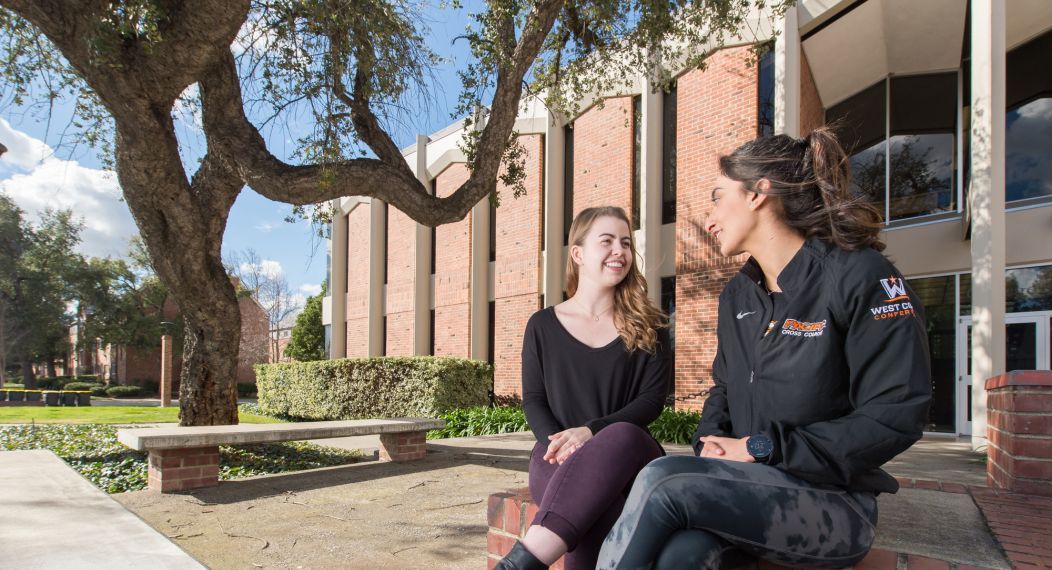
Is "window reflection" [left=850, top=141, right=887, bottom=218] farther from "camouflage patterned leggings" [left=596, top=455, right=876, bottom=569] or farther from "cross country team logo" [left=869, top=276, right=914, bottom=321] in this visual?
"camouflage patterned leggings" [left=596, top=455, right=876, bottom=569]

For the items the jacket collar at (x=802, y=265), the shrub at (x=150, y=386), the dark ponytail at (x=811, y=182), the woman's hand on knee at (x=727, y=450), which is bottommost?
the shrub at (x=150, y=386)

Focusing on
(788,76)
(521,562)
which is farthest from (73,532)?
(788,76)

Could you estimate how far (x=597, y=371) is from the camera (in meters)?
2.72

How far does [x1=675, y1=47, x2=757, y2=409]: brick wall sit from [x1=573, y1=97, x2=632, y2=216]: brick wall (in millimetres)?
1492

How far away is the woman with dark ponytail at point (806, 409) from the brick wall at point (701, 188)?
9.11 m

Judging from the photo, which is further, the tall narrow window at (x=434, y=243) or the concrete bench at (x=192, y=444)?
the tall narrow window at (x=434, y=243)

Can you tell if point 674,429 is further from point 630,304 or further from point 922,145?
point 922,145

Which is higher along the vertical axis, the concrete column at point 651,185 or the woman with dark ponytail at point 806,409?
the concrete column at point 651,185

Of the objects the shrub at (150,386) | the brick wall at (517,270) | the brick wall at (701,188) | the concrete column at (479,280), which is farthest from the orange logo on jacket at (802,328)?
the shrub at (150,386)

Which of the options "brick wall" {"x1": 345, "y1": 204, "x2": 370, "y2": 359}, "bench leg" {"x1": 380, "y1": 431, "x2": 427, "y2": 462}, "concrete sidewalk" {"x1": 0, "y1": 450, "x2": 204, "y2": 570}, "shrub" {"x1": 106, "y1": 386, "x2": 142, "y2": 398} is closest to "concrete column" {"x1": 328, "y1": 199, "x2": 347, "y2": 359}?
"brick wall" {"x1": 345, "y1": 204, "x2": 370, "y2": 359}

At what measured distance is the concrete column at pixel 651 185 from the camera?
12.4 metres

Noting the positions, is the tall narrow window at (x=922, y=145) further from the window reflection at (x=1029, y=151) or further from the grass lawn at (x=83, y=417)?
the grass lawn at (x=83, y=417)

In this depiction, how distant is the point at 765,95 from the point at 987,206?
3.91m

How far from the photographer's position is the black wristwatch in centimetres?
178
